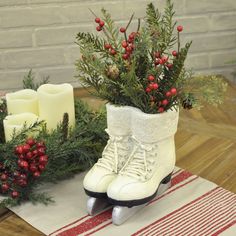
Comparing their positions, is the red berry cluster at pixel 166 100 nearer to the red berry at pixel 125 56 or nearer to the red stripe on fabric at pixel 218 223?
the red berry at pixel 125 56

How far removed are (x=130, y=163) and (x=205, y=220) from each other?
16 cm

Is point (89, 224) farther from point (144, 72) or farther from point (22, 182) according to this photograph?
point (144, 72)

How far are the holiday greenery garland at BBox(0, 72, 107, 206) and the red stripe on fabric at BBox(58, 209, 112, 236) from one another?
0.10 m

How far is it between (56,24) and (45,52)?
116mm

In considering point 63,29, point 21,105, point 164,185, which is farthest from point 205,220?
point 63,29

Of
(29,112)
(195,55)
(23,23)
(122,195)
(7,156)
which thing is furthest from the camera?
(195,55)

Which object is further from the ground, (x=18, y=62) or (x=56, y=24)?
(x=56, y=24)

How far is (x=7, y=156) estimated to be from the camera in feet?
2.96

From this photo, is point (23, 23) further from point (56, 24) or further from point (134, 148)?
point (134, 148)

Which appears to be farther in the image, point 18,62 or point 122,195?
point 18,62

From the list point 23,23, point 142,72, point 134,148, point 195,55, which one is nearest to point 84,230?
point 134,148

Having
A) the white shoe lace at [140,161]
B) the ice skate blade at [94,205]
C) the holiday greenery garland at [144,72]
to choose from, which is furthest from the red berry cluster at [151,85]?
the ice skate blade at [94,205]

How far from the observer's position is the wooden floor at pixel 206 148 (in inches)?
33.5

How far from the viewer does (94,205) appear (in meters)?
0.85
